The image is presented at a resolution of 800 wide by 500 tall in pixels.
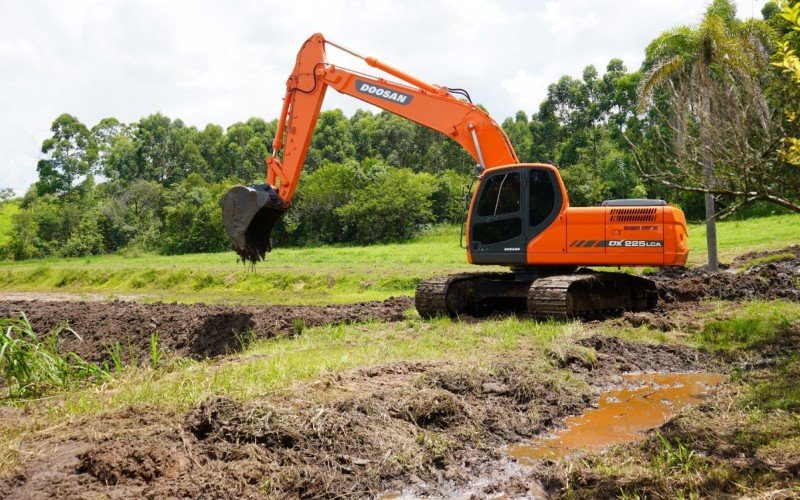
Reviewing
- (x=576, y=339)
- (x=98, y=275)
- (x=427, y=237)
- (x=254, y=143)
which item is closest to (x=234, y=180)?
(x=254, y=143)

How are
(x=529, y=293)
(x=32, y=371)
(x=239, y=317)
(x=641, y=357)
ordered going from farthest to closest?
(x=239, y=317), (x=529, y=293), (x=641, y=357), (x=32, y=371)

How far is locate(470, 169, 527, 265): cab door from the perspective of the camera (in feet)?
36.3

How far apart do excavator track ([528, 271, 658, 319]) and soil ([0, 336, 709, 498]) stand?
4.03m

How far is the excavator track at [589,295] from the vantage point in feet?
32.9

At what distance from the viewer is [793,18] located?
11.9ft

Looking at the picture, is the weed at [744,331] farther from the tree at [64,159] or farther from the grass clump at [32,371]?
the tree at [64,159]

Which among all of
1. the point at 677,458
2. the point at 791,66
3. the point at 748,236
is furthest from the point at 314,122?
the point at 748,236

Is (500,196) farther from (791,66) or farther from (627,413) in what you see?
(791,66)

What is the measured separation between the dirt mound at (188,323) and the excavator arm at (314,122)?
1281mm

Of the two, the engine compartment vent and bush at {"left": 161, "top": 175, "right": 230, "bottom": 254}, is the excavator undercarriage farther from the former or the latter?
bush at {"left": 161, "top": 175, "right": 230, "bottom": 254}

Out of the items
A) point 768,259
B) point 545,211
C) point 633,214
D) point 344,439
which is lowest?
point 344,439

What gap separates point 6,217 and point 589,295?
79290 mm

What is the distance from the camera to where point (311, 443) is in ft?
14.8

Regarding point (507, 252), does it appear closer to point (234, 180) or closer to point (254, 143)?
point (234, 180)
